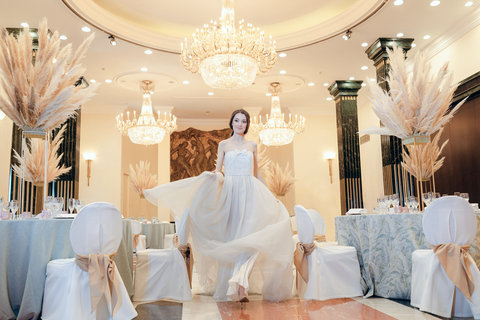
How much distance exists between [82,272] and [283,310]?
65.1 inches

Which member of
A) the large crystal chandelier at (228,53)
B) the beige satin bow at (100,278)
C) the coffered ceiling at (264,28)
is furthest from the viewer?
the coffered ceiling at (264,28)

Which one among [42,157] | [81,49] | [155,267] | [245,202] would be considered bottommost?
[155,267]

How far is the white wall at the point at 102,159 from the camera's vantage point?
37.0 feet

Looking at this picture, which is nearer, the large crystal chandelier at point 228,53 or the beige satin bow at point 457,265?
the beige satin bow at point 457,265

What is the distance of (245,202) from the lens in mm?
4203

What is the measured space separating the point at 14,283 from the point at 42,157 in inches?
82.7

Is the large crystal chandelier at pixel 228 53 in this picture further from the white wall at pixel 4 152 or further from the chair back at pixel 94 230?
the white wall at pixel 4 152

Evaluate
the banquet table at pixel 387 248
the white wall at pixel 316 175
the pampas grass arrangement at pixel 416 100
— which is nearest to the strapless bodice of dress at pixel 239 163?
the banquet table at pixel 387 248

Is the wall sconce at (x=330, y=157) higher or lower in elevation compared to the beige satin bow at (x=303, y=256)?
higher

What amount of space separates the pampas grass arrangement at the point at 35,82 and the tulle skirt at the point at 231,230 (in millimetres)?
1133

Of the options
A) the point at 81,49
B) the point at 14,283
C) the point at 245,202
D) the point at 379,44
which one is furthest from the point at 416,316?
the point at 379,44

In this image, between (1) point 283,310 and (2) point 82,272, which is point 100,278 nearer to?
(2) point 82,272

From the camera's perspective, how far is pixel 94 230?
2.89m

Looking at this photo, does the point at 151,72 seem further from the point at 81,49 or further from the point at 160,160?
the point at 81,49
